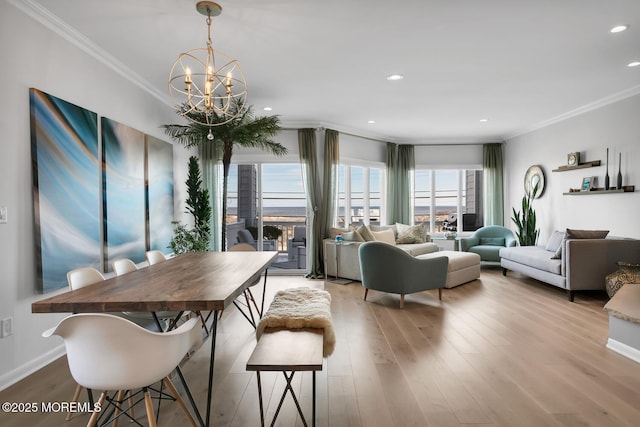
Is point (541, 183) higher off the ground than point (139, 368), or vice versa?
point (541, 183)

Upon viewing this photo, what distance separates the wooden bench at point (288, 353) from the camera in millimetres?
1718

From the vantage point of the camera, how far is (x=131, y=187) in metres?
4.10

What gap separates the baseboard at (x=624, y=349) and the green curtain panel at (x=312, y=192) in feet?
13.2

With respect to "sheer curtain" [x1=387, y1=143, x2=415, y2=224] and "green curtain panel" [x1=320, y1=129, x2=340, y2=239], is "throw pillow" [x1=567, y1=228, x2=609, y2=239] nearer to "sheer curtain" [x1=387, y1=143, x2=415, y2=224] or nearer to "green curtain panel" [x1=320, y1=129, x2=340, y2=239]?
"sheer curtain" [x1=387, y1=143, x2=415, y2=224]

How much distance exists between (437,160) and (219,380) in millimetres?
6637

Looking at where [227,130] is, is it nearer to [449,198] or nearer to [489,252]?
[489,252]

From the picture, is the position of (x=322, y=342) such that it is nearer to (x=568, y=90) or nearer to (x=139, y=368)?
(x=139, y=368)

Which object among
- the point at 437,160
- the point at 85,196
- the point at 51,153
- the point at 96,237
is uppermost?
the point at 437,160

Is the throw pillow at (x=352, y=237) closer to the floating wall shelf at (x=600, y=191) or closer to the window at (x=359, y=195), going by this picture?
the window at (x=359, y=195)

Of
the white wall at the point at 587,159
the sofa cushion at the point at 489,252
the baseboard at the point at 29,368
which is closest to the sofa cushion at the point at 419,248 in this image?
the sofa cushion at the point at 489,252

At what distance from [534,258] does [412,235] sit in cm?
213

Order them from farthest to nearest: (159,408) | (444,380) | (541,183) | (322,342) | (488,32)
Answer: (541,183) < (488,32) < (444,380) < (159,408) < (322,342)

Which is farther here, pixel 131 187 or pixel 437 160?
pixel 437 160

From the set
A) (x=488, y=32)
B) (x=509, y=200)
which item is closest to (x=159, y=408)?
(x=488, y=32)
